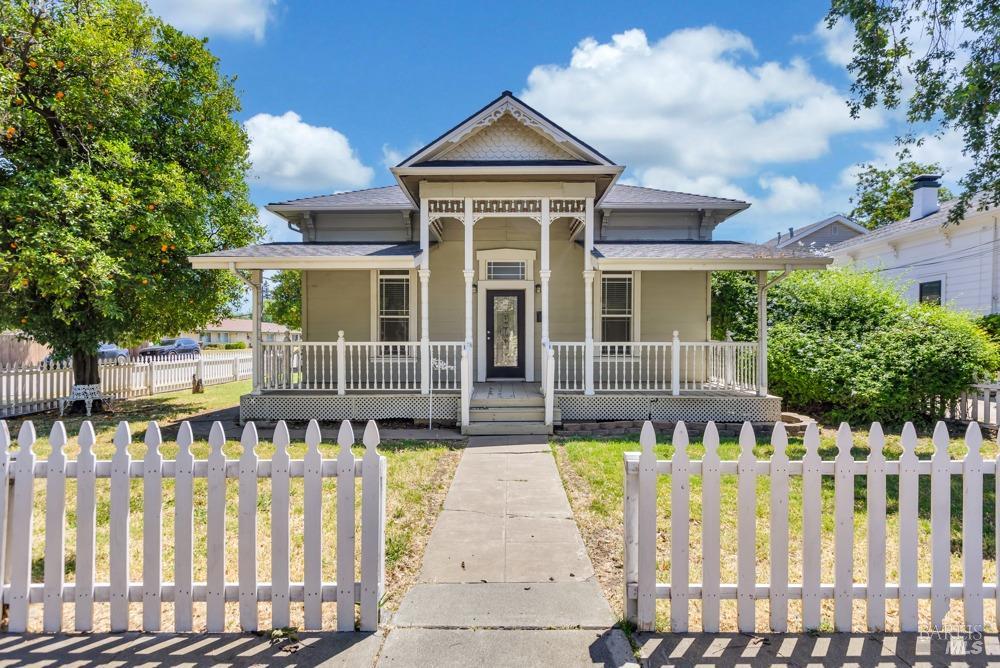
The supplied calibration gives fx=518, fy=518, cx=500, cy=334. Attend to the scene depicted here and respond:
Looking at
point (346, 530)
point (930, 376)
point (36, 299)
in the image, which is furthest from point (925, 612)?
point (36, 299)

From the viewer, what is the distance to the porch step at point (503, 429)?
8797mm

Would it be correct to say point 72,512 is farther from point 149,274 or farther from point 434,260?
→ point 434,260

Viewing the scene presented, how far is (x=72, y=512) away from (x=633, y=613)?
5.07m

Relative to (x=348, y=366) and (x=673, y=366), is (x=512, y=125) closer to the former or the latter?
(x=673, y=366)

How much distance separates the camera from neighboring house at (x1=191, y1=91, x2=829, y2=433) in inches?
356

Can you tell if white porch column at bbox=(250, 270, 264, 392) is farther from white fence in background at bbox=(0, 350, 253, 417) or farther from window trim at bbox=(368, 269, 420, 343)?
white fence in background at bbox=(0, 350, 253, 417)

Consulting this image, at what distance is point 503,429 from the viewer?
885 cm

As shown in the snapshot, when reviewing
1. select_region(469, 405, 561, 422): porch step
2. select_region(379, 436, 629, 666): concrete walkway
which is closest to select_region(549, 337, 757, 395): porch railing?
select_region(469, 405, 561, 422): porch step

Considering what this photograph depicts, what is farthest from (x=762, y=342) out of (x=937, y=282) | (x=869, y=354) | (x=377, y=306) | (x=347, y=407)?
(x=937, y=282)

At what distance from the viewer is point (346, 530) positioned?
281cm

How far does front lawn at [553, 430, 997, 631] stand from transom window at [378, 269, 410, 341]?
5.40m

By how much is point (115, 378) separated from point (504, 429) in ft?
37.5

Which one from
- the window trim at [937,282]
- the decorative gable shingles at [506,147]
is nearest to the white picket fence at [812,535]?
the decorative gable shingles at [506,147]

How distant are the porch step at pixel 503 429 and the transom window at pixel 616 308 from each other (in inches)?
140
